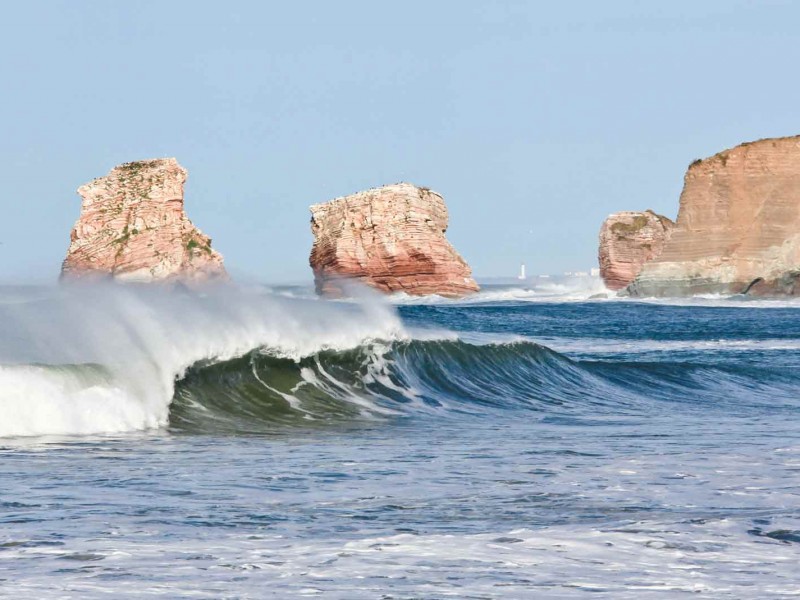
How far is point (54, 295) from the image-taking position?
1712 cm

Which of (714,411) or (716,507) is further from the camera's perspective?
(714,411)

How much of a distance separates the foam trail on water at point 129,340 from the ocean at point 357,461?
0.14ft

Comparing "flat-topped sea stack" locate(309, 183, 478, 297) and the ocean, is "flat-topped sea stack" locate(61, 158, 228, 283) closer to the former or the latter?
"flat-topped sea stack" locate(309, 183, 478, 297)

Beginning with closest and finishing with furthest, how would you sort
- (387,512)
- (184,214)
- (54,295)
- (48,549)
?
1. (48,549)
2. (387,512)
3. (54,295)
4. (184,214)

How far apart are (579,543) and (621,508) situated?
1.13m

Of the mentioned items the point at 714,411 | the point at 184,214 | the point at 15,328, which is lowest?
the point at 714,411

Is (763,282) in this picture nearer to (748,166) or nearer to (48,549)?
(748,166)

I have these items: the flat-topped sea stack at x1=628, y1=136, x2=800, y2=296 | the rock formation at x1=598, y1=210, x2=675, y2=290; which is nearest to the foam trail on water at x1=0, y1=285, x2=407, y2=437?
the flat-topped sea stack at x1=628, y1=136, x2=800, y2=296

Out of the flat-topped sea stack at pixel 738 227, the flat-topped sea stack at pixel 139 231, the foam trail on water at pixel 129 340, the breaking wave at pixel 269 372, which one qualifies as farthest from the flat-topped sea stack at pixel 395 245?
the foam trail on water at pixel 129 340

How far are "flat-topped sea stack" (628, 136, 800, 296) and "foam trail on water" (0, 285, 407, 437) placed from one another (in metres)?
58.6

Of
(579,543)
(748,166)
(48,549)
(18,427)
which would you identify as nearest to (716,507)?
(579,543)

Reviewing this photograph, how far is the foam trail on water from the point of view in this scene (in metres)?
12.0

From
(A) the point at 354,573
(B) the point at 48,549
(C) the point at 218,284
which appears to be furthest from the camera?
(C) the point at 218,284

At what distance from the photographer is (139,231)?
70812mm
